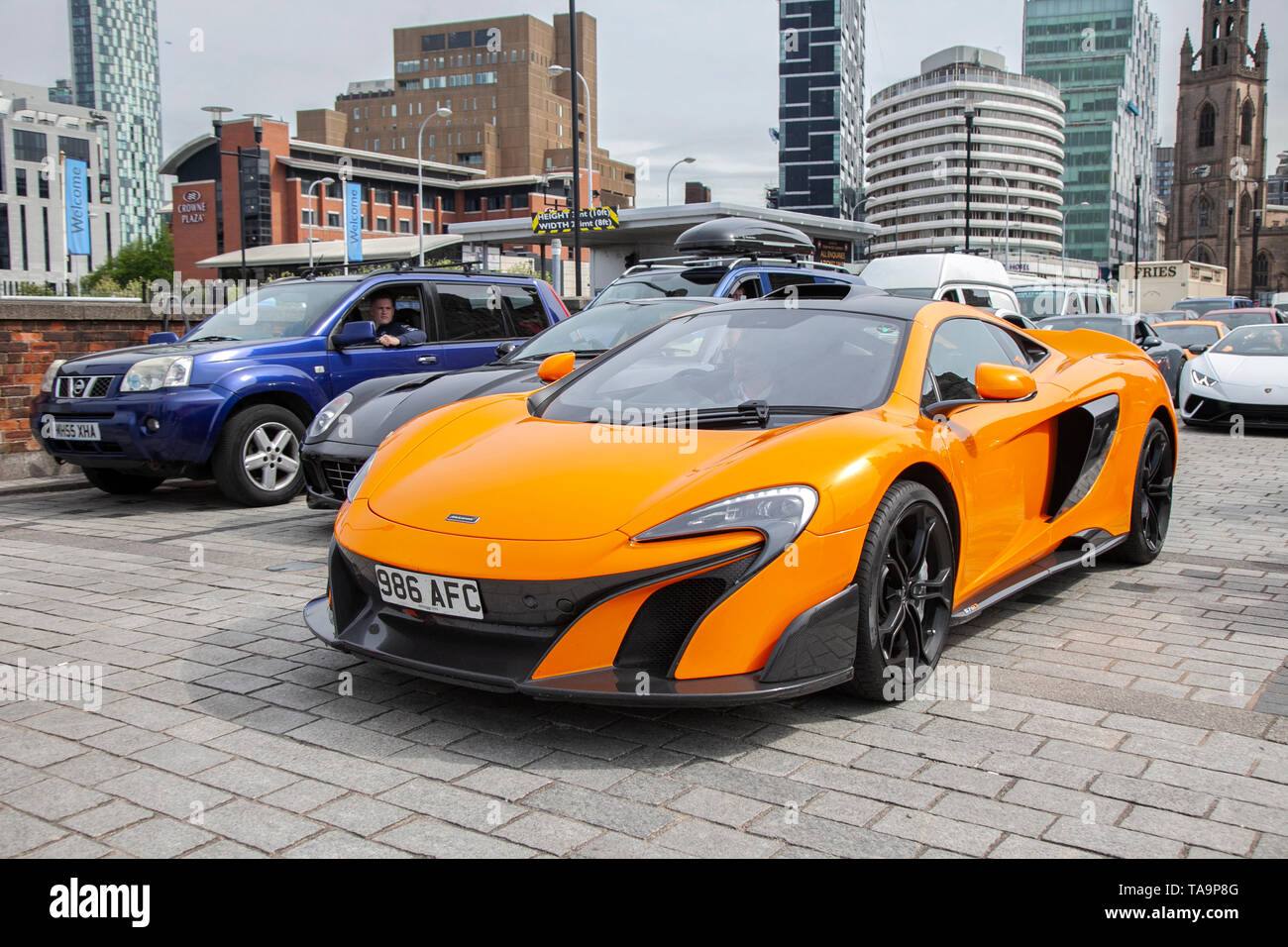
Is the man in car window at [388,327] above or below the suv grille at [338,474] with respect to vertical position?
above

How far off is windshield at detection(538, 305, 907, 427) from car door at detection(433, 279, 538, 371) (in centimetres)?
463

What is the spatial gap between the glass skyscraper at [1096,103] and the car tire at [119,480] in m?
164

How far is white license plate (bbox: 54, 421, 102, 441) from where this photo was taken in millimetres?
7898

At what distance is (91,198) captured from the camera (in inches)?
5935

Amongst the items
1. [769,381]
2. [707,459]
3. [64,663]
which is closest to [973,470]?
[769,381]

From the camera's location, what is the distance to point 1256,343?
1409 cm

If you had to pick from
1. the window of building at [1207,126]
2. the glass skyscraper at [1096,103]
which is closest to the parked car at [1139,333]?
the glass skyscraper at [1096,103]

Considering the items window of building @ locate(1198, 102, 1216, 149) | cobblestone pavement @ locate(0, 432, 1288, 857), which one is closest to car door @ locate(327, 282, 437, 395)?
cobblestone pavement @ locate(0, 432, 1288, 857)

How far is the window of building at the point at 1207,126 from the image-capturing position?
149625 mm

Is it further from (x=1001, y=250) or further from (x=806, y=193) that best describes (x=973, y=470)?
(x=806, y=193)

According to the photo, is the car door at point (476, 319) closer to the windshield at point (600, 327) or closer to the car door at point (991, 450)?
the windshield at point (600, 327)

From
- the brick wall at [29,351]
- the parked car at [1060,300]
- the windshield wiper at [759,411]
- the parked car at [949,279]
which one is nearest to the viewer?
the windshield wiper at [759,411]

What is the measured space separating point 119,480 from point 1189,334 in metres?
18.4

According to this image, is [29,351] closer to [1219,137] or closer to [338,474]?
[338,474]
